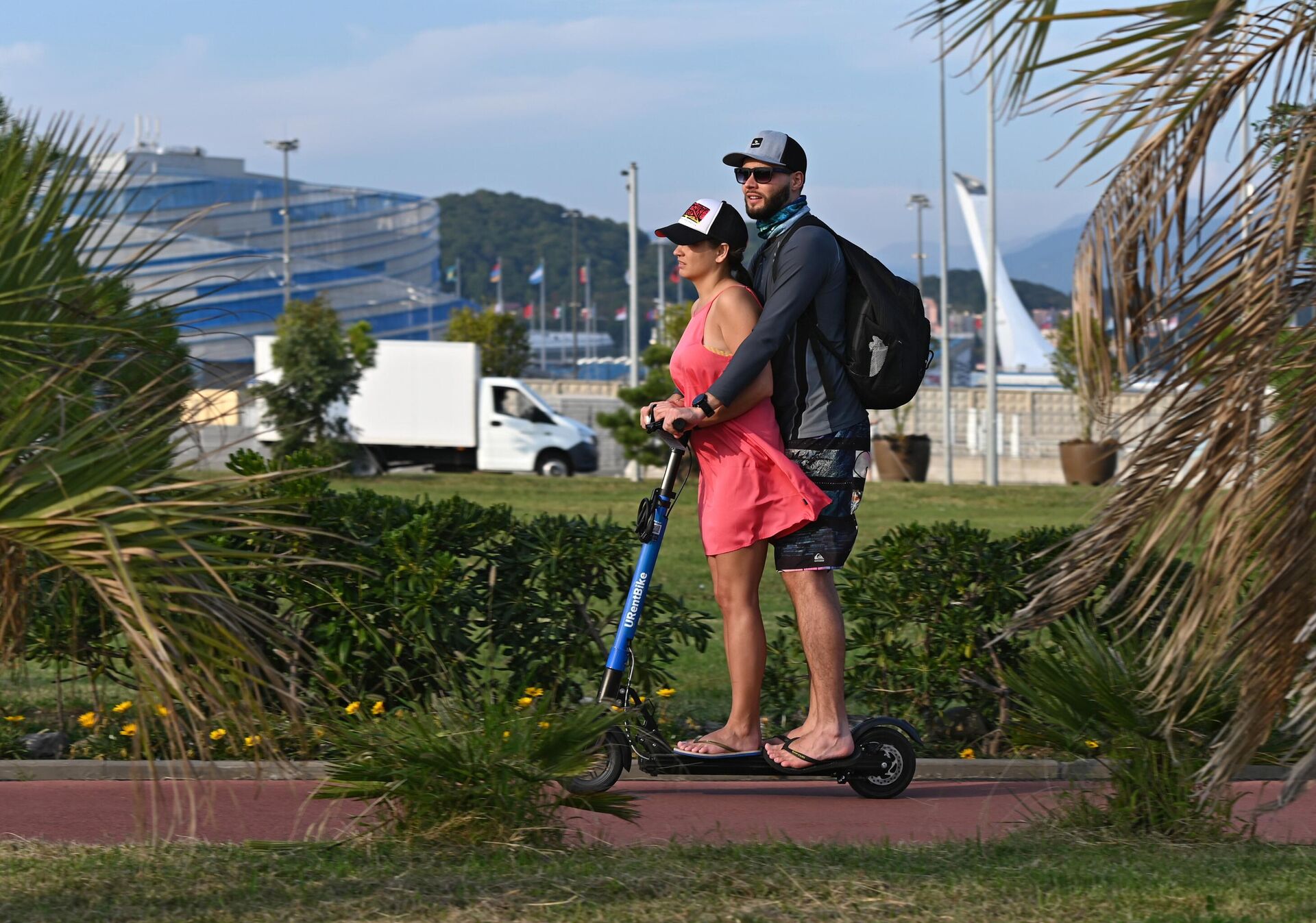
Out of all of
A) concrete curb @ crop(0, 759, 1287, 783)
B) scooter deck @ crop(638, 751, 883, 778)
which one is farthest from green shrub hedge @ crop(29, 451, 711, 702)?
scooter deck @ crop(638, 751, 883, 778)

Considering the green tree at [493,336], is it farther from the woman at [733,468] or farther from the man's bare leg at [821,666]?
the man's bare leg at [821,666]

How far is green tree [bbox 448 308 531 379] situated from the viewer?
6278cm

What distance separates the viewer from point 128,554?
9.26 ft

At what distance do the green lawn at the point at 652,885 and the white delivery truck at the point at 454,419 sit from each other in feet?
97.7

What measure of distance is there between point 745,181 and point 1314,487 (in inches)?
89.3

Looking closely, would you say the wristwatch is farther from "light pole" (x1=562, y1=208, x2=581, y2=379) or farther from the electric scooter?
"light pole" (x1=562, y1=208, x2=581, y2=379)

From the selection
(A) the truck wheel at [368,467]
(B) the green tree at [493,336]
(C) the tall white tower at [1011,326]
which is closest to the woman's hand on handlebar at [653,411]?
(A) the truck wheel at [368,467]

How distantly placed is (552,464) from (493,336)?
98.4ft

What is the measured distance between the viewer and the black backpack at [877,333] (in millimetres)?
4891

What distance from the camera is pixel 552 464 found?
34.2 metres

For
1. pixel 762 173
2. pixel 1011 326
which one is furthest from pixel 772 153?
pixel 1011 326

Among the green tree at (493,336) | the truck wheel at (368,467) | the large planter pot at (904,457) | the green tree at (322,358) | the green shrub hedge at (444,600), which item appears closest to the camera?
the green shrub hedge at (444,600)

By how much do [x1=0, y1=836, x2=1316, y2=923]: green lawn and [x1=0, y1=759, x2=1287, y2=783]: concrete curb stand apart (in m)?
0.98

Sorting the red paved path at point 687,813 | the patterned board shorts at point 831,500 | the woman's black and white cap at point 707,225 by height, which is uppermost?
the woman's black and white cap at point 707,225
